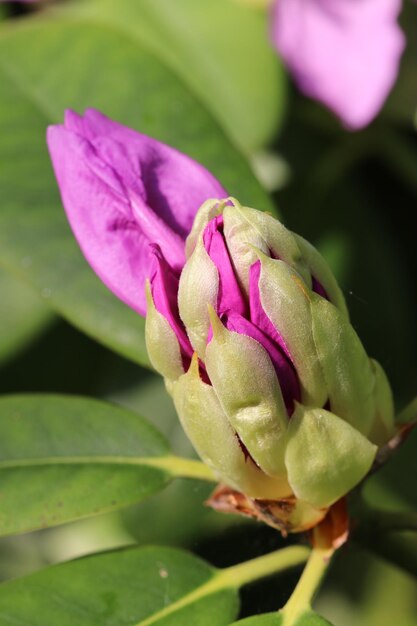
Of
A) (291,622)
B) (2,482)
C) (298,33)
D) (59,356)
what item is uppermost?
(298,33)

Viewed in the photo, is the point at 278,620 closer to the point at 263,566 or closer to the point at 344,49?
the point at 263,566

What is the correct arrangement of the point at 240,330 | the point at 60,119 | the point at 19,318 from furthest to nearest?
1. the point at 19,318
2. the point at 60,119
3. the point at 240,330

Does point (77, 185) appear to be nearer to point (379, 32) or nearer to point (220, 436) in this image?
point (220, 436)

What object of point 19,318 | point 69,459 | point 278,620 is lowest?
point 19,318

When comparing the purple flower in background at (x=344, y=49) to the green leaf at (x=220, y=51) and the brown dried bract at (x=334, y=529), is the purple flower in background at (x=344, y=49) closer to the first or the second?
the green leaf at (x=220, y=51)

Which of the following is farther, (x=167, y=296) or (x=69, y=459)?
(x=69, y=459)

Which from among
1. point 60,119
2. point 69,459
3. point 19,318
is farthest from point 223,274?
point 19,318

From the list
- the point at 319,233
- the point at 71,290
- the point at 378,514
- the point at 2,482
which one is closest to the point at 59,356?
the point at 319,233
